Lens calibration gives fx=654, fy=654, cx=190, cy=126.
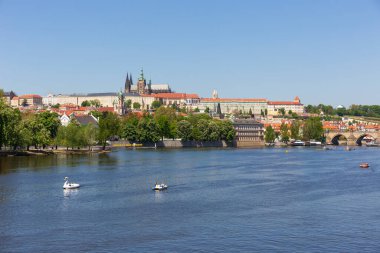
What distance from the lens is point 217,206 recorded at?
36.2m

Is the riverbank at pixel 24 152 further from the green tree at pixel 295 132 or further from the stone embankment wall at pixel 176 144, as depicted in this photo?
A: the green tree at pixel 295 132

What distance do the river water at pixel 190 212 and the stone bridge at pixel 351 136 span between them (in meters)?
89.7

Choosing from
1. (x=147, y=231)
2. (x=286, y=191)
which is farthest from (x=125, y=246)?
(x=286, y=191)

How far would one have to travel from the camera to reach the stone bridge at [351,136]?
142250mm

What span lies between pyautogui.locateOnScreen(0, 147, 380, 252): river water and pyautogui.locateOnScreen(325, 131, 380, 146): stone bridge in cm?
8965

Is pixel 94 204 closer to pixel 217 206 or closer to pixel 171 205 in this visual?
pixel 171 205

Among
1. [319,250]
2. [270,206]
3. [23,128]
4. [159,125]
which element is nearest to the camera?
[319,250]

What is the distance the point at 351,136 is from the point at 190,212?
115115mm

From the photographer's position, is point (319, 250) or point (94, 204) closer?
point (319, 250)

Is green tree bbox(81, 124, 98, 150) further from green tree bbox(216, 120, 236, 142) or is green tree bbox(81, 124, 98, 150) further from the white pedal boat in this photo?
the white pedal boat

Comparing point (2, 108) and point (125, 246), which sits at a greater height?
point (2, 108)

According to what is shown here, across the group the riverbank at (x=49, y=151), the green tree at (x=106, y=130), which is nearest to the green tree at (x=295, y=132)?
the green tree at (x=106, y=130)

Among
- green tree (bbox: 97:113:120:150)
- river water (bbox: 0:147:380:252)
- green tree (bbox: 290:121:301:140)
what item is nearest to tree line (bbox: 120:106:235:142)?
green tree (bbox: 97:113:120:150)

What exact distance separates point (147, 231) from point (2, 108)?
44764 mm
